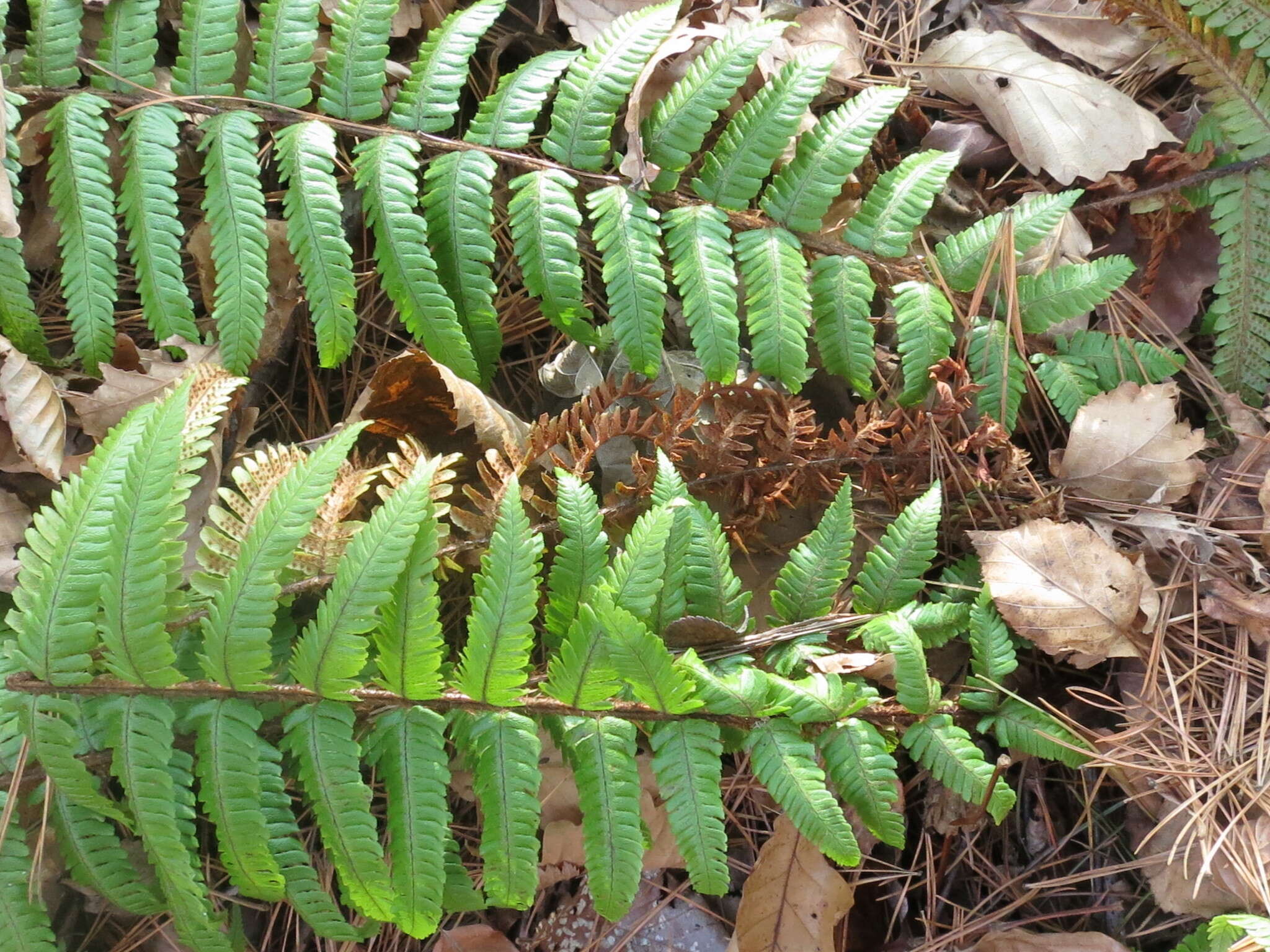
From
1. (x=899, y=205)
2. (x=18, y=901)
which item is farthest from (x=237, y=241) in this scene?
(x=899, y=205)

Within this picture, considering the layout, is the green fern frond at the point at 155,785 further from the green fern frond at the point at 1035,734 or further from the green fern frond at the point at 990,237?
the green fern frond at the point at 990,237

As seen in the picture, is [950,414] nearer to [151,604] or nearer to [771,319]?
[771,319]

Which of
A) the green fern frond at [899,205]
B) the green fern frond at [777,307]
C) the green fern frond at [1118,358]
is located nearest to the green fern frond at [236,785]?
the green fern frond at [777,307]

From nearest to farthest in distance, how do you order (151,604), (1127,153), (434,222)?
Answer: 1. (151,604)
2. (434,222)
3. (1127,153)

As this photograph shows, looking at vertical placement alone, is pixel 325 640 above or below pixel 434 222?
below

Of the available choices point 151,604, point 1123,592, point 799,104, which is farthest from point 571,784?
point 799,104

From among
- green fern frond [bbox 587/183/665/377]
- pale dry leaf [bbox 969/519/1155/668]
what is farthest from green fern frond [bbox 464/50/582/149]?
pale dry leaf [bbox 969/519/1155/668]
